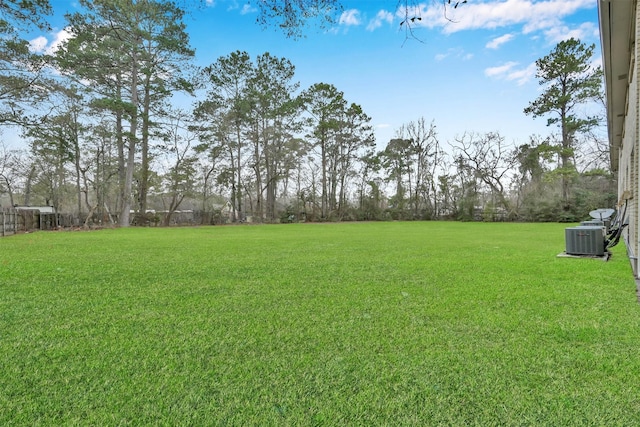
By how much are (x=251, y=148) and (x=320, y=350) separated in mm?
22544

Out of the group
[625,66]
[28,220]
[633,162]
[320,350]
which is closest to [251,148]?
[28,220]

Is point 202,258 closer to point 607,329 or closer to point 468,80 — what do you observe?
point 607,329

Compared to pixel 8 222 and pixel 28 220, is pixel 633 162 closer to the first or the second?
pixel 8 222

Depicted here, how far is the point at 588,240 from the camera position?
5695 millimetres

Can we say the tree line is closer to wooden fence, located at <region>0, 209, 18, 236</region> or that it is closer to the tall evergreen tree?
the tall evergreen tree

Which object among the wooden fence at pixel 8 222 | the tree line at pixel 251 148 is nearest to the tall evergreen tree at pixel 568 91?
the tree line at pixel 251 148

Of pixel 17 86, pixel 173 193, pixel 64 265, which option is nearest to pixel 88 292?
pixel 64 265

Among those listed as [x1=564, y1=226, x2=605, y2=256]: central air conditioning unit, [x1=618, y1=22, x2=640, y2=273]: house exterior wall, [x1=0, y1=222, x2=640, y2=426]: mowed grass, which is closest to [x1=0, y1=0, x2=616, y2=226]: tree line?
[x1=0, y1=222, x2=640, y2=426]: mowed grass

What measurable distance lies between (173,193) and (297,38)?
20.3 meters

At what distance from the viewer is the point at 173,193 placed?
21.0 m

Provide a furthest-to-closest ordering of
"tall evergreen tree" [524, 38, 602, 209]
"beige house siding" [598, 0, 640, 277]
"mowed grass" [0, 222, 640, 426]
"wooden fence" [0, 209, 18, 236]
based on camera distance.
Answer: "tall evergreen tree" [524, 38, 602, 209] → "wooden fence" [0, 209, 18, 236] → "beige house siding" [598, 0, 640, 277] → "mowed grass" [0, 222, 640, 426]

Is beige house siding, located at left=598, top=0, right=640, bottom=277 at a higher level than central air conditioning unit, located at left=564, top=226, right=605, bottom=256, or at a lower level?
higher

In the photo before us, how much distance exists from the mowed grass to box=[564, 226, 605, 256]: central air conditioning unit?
67.3 inches

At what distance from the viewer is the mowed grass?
145cm
